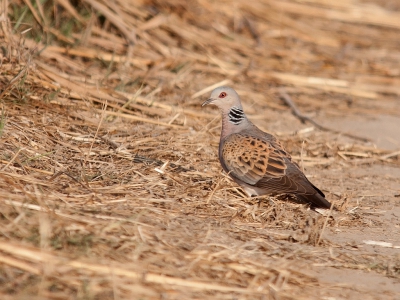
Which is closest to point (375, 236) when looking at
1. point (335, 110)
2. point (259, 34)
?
point (335, 110)

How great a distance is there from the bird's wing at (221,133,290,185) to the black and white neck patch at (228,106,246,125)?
270 millimetres

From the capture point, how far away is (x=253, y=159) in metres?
4.84

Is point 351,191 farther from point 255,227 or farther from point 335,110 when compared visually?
point 335,110

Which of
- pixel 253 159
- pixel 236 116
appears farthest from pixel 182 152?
pixel 253 159

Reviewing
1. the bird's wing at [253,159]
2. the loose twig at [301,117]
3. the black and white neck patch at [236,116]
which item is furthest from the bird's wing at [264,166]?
the loose twig at [301,117]

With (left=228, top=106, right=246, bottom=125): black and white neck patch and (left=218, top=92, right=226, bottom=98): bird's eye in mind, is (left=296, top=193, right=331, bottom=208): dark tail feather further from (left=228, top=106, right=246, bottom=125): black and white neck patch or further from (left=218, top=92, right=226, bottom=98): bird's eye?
(left=218, top=92, right=226, bottom=98): bird's eye

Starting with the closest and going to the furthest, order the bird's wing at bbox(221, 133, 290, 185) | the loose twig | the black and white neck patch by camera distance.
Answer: the bird's wing at bbox(221, 133, 290, 185), the black and white neck patch, the loose twig

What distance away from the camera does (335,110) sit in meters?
7.72

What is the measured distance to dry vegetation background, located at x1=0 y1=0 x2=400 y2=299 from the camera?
3.38m

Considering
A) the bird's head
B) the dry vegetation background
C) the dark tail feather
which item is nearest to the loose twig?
the dry vegetation background

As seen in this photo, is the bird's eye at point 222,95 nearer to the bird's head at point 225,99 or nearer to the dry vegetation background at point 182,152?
the bird's head at point 225,99

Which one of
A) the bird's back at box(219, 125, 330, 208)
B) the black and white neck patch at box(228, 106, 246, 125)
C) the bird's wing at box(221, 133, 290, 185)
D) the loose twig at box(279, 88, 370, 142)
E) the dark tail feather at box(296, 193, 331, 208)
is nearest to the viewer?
the dark tail feather at box(296, 193, 331, 208)

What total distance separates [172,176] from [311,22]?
239 inches

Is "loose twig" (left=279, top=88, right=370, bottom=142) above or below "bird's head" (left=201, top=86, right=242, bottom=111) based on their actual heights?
below
